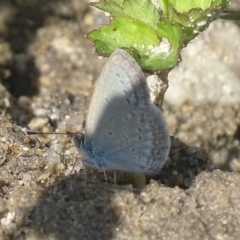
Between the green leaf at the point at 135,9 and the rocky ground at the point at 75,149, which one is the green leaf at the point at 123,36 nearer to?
the green leaf at the point at 135,9

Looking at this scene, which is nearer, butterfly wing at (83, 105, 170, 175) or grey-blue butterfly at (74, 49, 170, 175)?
grey-blue butterfly at (74, 49, 170, 175)

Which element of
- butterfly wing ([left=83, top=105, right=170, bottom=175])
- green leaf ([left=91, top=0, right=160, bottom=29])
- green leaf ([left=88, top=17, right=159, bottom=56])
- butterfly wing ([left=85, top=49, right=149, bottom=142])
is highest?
green leaf ([left=91, top=0, right=160, bottom=29])

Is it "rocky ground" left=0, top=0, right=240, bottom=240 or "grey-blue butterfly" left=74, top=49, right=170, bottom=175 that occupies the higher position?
"grey-blue butterfly" left=74, top=49, right=170, bottom=175

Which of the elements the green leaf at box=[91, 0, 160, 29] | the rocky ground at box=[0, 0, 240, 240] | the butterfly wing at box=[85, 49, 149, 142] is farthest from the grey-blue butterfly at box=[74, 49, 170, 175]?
the green leaf at box=[91, 0, 160, 29]

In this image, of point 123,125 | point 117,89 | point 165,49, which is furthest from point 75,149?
point 165,49

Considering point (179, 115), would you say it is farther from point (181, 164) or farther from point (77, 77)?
point (181, 164)

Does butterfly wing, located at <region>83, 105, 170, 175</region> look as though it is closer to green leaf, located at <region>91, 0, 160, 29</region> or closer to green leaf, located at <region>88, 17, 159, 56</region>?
green leaf, located at <region>88, 17, 159, 56</region>
